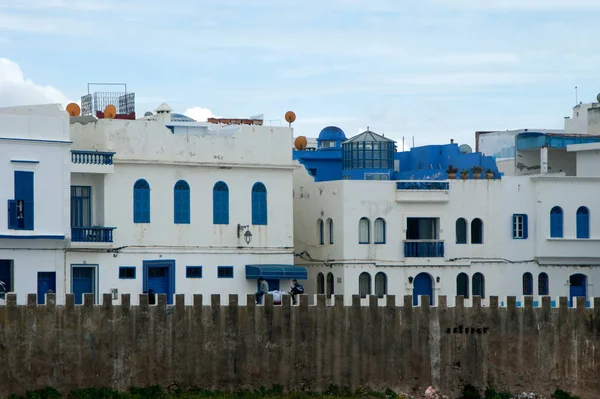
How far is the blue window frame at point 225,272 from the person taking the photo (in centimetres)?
5453

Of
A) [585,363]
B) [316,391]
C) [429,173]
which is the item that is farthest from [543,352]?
[429,173]

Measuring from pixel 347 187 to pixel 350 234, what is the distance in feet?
5.31

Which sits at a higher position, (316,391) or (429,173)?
(429,173)

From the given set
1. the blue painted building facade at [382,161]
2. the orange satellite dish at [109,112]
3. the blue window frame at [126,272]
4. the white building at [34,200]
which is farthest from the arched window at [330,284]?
the white building at [34,200]

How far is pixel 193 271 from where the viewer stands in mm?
54062

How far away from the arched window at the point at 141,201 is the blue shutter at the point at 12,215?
4390 mm

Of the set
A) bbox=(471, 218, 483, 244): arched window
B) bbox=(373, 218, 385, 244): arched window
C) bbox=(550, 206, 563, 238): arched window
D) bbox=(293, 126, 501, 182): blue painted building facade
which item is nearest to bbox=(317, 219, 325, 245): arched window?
bbox=(373, 218, 385, 244): arched window

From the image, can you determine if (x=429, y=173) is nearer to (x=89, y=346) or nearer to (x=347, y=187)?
(x=347, y=187)

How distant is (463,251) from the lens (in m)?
57.9

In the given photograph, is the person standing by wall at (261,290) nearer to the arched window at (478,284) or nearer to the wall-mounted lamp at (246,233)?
the wall-mounted lamp at (246,233)

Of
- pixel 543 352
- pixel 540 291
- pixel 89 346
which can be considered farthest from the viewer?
pixel 540 291

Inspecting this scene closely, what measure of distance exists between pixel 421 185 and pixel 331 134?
44.4 feet

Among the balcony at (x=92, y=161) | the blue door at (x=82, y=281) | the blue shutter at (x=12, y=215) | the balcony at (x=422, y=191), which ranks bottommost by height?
the blue door at (x=82, y=281)

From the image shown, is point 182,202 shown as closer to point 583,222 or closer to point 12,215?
point 12,215
